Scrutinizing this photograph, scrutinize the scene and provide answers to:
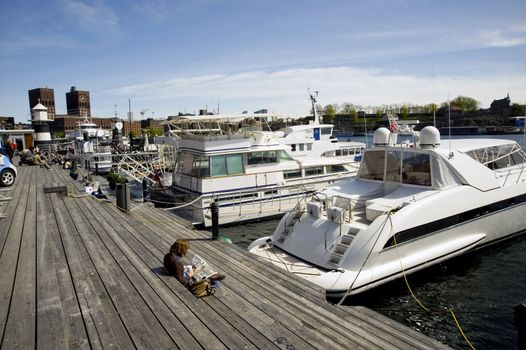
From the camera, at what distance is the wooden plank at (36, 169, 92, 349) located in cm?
429

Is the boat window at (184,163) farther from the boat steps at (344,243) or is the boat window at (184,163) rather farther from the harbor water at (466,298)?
the harbor water at (466,298)

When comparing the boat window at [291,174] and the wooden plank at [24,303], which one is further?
the boat window at [291,174]

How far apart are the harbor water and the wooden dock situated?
141 inches

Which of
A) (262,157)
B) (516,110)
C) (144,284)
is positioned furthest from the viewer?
(516,110)

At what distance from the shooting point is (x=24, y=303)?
5.11m

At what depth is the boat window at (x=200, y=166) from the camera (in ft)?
57.6

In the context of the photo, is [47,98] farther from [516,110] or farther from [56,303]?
[516,110]

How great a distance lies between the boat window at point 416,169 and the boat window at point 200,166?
9061 mm

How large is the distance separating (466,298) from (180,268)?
7494 mm

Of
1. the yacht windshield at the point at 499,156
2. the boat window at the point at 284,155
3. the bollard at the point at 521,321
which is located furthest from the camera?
the boat window at the point at 284,155

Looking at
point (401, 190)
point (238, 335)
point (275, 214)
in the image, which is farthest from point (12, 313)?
Answer: point (275, 214)

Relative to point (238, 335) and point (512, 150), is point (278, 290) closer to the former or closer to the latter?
point (238, 335)

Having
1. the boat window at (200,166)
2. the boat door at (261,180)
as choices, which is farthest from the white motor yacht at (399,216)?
the boat window at (200,166)

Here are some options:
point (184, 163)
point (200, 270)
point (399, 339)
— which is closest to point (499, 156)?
point (399, 339)
